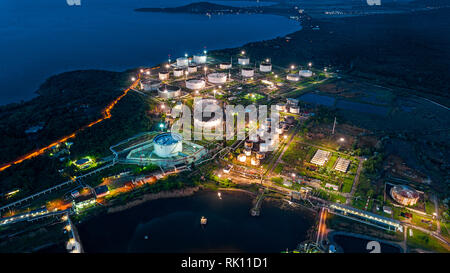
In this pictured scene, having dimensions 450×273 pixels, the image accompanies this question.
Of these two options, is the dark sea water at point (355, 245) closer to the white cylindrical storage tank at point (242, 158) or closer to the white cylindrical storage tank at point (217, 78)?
the white cylindrical storage tank at point (242, 158)

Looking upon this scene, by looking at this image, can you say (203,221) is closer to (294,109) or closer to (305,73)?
(294,109)

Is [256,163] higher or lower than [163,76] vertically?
lower

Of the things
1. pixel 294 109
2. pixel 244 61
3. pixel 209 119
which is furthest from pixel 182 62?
pixel 294 109

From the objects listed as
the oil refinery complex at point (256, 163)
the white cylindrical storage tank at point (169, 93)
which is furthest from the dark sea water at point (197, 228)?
the white cylindrical storage tank at point (169, 93)

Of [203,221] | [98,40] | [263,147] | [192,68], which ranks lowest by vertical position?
[203,221]

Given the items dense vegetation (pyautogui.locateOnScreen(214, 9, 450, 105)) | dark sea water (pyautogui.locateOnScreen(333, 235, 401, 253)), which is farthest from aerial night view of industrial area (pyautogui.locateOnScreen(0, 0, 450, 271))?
dense vegetation (pyautogui.locateOnScreen(214, 9, 450, 105))

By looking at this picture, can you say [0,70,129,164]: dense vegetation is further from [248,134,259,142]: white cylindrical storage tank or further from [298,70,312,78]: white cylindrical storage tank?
[298,70,312,78]: white cylindrical storage tank
